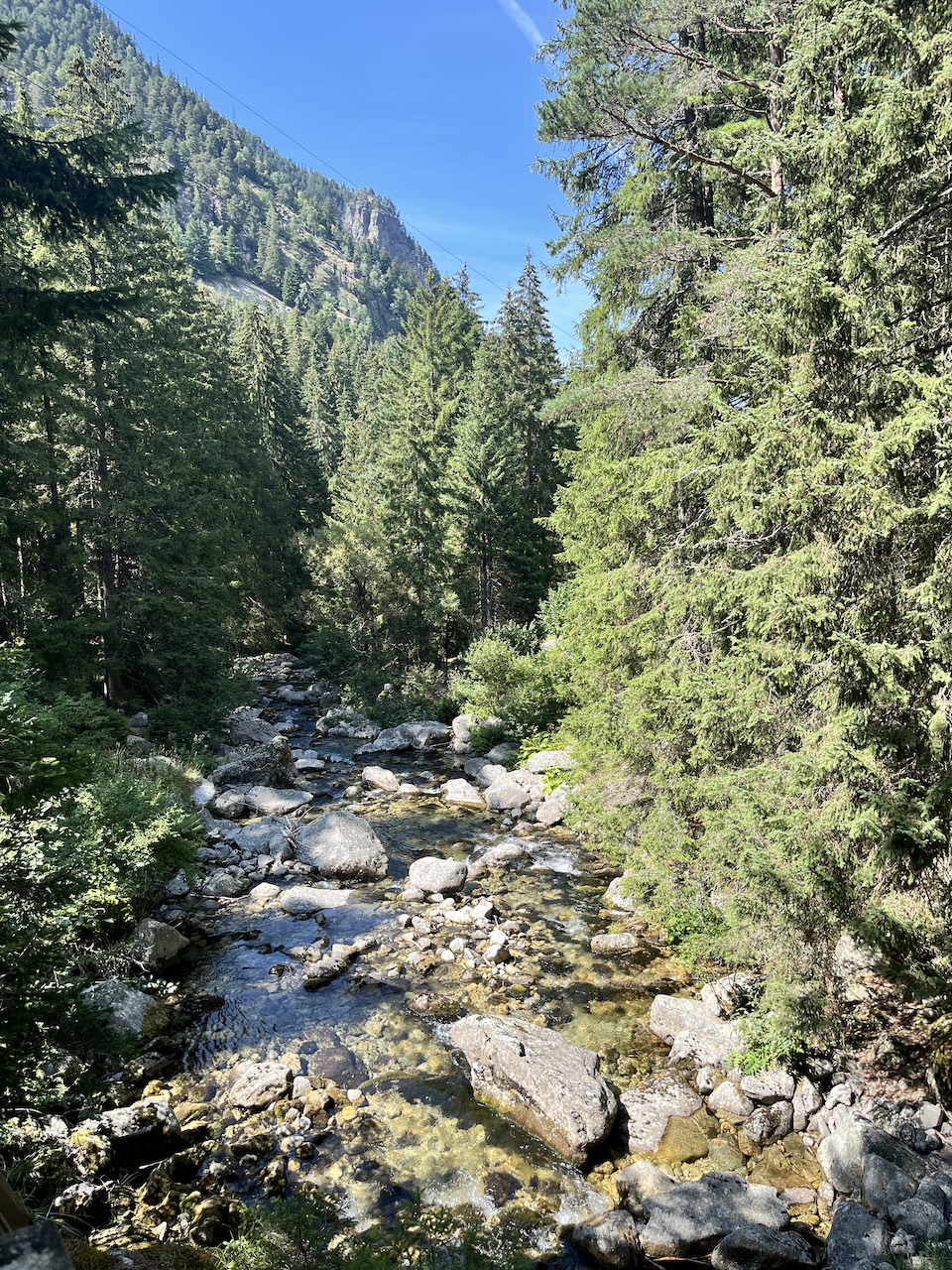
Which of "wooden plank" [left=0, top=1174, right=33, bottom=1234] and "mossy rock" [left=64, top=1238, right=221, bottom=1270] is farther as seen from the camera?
"mossy rock" [left=64, top=1238, right=221, bottom=1270]

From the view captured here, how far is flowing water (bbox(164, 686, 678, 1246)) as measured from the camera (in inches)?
245

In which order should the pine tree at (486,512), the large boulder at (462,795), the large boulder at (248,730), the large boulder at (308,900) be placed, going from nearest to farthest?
the large boulder at (308,900) → the large boulder at (462,795) → the large boulder at (248,730) → the pine tree at (486,512)

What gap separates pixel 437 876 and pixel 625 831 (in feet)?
11.9

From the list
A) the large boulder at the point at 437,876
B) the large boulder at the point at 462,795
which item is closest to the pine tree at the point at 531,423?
the large boulder at the point at 462,795

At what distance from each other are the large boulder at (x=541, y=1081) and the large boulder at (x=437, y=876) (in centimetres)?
403

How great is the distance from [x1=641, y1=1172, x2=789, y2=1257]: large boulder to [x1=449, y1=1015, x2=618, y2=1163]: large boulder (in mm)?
863

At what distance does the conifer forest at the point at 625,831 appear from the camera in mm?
5512

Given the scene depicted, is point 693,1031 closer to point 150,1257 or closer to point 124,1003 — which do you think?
point 150,1257

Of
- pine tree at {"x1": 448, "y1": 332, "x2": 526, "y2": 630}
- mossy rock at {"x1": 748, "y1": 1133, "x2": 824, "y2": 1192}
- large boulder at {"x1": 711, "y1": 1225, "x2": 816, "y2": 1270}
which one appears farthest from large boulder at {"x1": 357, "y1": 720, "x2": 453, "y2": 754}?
large boulder at {"x1": 711, "y1": 1225, "x2": 816, "y2": 1270}

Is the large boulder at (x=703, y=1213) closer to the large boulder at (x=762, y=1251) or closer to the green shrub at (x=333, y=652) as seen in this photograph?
the large boulder at (x=762, y=1251)

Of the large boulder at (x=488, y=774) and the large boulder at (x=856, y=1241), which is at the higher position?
the large boulder at (x=488, y=774)

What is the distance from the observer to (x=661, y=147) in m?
10.6

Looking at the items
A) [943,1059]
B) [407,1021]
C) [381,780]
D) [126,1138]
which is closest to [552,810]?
[381,780]

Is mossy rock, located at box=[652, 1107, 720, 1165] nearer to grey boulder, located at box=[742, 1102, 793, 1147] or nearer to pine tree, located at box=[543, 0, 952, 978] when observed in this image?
grey boulder, located at box=[742, 1102, 793, 1147]
